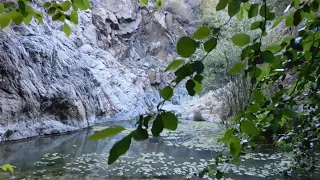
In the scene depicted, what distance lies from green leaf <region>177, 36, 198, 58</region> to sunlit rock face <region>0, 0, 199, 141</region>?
5.73 m

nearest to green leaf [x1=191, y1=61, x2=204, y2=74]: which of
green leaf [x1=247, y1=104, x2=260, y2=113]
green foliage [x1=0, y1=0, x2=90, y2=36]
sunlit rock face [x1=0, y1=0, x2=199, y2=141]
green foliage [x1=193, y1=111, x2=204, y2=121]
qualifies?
green leaf [x1=247, y1=104, x2=260, y2=113]

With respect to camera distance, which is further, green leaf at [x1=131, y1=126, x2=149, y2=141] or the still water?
the still water

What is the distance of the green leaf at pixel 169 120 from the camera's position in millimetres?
344

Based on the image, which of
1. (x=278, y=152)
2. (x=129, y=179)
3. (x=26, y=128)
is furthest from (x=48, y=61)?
(x=278, y=152)

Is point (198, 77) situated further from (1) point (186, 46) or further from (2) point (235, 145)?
(2) point (235, 145)

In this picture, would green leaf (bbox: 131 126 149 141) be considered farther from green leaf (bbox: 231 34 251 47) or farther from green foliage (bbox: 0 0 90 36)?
green foliage (bbox: 0 0 90 36)

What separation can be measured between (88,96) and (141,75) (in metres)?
5.07

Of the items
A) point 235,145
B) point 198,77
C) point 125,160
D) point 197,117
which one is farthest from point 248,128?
point 197,117

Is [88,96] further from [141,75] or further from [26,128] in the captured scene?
[141,75]

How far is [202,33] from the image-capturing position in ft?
1.25

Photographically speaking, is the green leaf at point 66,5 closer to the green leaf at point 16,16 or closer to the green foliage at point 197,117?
the green leaf at point 16,16

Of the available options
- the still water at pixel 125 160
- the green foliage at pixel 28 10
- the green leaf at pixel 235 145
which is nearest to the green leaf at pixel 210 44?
the green leaf at pixel 235 145

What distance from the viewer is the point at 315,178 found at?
10.5 feet

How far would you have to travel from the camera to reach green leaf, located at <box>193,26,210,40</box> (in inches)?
14.9
